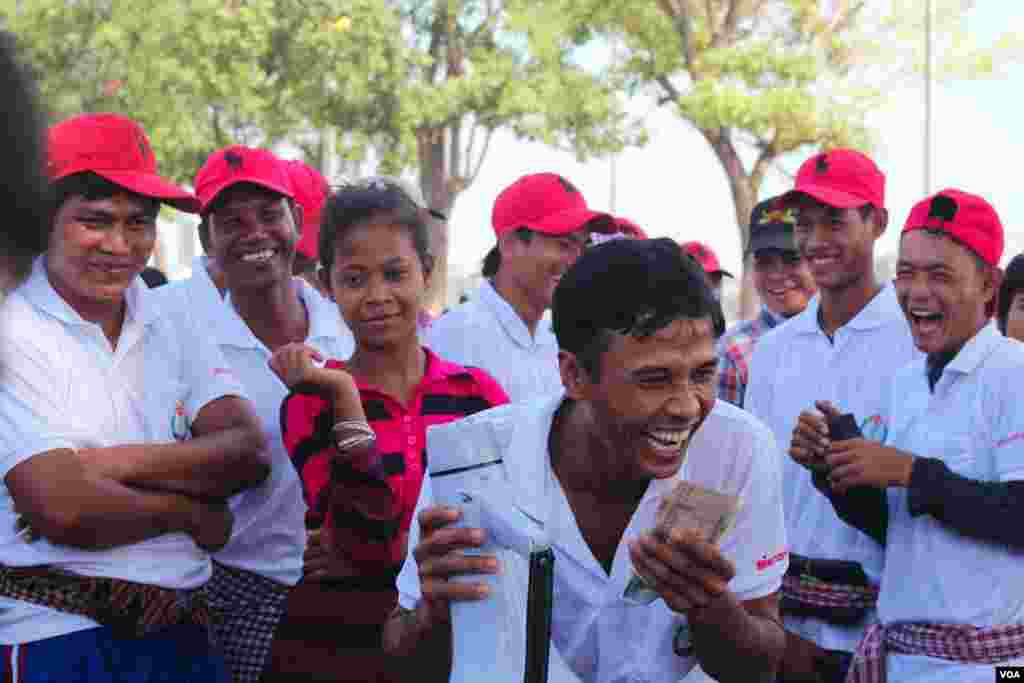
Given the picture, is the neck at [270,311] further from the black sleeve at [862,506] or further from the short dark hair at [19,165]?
the short dark hair at [19,165]

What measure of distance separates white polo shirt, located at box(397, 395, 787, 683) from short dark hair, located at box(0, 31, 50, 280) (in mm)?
1429

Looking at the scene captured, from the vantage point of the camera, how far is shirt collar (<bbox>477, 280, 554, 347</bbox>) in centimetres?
485

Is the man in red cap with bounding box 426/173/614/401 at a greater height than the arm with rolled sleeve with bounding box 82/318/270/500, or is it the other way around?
the man in red cap with bounding box 426/173/614/401

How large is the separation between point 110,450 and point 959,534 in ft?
7.06

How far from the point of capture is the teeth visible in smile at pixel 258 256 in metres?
3.98

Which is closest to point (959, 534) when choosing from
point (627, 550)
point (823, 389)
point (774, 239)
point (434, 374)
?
point (823, 389)

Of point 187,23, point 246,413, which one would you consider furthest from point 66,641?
point 187,23

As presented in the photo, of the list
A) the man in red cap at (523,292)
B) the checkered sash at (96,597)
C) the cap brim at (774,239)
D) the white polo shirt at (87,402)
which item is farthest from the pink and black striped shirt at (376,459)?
the cap brim at (774,239)

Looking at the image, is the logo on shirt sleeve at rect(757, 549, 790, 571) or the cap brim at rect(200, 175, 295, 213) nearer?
the logo on shirt sleeve at rect(757, 549, 790, 571)

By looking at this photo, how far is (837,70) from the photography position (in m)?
23.8

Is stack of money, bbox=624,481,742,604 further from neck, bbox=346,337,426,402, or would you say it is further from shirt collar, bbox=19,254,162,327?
shirt collar, bbox=19,254,162,327

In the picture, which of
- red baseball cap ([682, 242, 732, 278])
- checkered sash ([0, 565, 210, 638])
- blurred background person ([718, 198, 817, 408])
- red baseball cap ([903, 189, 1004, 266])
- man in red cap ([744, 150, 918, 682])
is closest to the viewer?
checkered sash ([0, 565, 210, 638])

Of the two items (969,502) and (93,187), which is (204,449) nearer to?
(93,187)

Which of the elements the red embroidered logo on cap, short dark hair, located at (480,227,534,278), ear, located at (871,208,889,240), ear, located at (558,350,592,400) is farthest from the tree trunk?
ear, located at (558,350,592,400)
